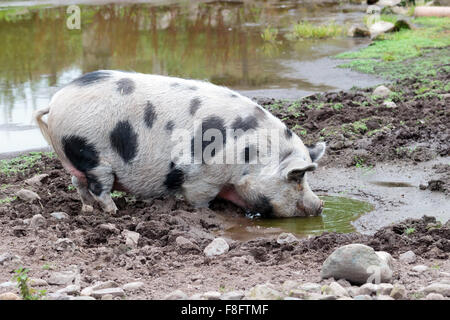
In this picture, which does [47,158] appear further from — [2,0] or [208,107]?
[2,0]

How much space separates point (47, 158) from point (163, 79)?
2120mm

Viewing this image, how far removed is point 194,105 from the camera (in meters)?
6.33

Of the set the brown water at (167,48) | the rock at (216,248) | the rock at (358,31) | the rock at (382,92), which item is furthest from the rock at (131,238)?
the rock at (358,31)

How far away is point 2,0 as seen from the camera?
70.9 feet

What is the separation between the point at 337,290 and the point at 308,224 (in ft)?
7.43

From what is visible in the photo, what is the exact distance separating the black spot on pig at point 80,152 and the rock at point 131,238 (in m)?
0.79

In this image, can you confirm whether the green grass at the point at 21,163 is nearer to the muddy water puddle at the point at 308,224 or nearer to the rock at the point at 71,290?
the muddy water puddle at the point at 308,224

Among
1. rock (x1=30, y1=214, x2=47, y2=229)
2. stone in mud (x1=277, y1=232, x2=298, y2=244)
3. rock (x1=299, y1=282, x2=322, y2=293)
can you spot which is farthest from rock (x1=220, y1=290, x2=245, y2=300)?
rock (x1=30, y1=214, x2=47, y2=229)

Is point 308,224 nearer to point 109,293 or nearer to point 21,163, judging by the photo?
point 109,293

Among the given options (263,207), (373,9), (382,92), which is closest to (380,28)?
(373,9)

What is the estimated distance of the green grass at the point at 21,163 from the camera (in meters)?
7.70

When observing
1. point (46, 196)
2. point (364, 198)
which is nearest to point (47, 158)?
point (46, 196)

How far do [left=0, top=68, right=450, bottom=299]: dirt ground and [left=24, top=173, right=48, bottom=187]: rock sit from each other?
39mm
